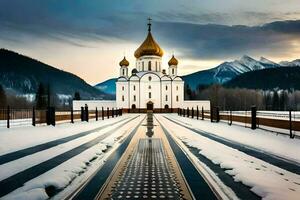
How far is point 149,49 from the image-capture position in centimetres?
9838

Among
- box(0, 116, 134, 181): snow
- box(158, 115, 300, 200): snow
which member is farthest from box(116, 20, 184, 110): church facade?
box(158, 115, 300, 200): snow

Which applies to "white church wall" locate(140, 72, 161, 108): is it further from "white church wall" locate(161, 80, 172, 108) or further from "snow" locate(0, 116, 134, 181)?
"snow" locate(0, 116, 134, 181)

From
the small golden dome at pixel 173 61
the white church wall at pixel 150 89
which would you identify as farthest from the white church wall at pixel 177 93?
the small golden dome at pixel 173 61

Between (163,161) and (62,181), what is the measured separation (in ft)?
11.0

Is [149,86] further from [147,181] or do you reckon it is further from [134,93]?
[147,181]

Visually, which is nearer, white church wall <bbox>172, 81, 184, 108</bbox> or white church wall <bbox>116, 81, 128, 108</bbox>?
white church wall <bbox>116, 81, 128, 108</bbox>

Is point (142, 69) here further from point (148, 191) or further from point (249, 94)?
point (148, 191)

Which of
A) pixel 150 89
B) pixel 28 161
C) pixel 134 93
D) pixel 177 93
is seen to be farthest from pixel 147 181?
pixel 177 93

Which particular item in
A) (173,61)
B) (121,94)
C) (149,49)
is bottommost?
(121,94)

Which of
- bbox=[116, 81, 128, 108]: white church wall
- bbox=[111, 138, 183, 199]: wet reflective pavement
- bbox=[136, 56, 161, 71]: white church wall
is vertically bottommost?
bbox=[111, 138, 183, 199]: wet reflective pavement

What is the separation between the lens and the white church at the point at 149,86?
94.9 meters

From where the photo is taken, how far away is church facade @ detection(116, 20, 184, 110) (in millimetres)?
94938

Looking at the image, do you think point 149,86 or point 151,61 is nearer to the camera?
point 149,86

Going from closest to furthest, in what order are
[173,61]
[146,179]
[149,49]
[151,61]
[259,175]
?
[146,179]
[259,175]
[149,49]
[151,61]
[173,61]
